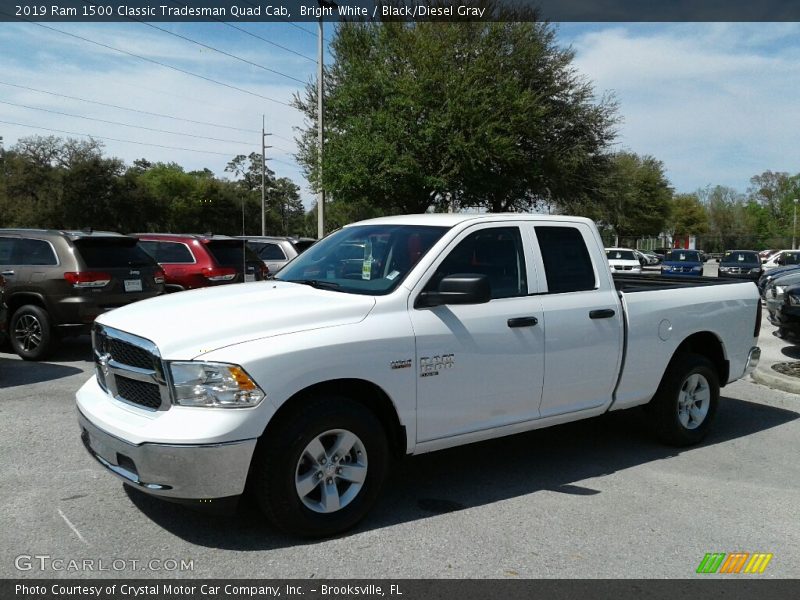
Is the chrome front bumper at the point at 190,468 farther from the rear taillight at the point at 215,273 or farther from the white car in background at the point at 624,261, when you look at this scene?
the white car in background at the point at 624,261

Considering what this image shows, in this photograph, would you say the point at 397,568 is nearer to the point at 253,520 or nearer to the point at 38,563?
the point at 253,520

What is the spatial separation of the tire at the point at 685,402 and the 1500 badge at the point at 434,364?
2.42 meters

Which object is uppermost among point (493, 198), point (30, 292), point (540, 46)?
point (540, 46)

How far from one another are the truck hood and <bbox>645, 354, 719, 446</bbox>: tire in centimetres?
300

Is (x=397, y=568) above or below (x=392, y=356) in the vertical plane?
below

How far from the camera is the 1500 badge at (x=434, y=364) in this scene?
4.24m

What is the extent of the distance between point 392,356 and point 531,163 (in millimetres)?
23231

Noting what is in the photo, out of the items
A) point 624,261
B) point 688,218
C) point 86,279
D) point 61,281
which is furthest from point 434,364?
point 688,218

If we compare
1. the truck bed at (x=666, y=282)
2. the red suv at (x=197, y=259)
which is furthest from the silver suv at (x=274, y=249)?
the truck bed at (x=666, y=282)

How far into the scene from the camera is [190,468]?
3545 millimetres

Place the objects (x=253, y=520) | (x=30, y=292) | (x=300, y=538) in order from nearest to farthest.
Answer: (x=300, y=538), (x=253, y=520), (x=30, y=292)

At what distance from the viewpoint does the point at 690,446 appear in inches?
238

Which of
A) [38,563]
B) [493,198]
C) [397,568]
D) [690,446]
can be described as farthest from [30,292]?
[493,198]

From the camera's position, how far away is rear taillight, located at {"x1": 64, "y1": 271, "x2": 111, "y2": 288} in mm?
9141
